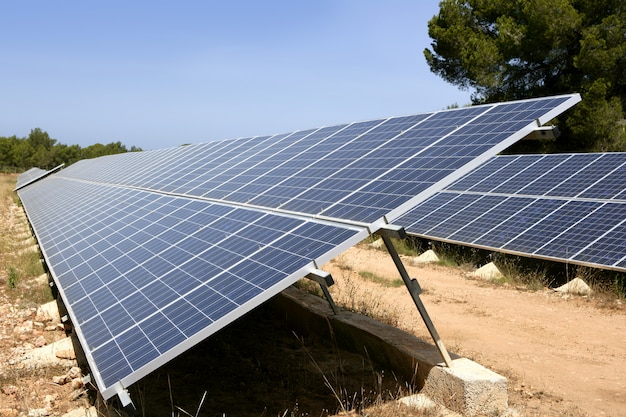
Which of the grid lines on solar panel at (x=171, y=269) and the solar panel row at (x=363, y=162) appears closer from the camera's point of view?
the grid lines on solar panel at (x=171, y=269)

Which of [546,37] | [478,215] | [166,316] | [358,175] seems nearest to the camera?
[166,316]

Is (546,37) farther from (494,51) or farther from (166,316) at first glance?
(166,316)

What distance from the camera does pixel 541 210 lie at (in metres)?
13.7

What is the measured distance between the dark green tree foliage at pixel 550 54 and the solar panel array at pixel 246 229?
17228 mm

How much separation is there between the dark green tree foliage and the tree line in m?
50.2

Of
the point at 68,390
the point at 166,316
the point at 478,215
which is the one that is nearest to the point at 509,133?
the point at 166,316

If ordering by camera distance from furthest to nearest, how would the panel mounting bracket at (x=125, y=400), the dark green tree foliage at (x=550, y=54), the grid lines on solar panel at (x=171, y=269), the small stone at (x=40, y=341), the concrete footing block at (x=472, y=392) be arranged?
1. the dark green tree foliage at (x=550, y=54)
2. the small stone at (x=40, y=341)
3. the concrete footing block at (x=472, y=392)
4. the grid lines on solar panel at (x=171, y=269)
5. the panel mounting bracket at (x=125, y=400)

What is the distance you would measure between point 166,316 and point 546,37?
946 inches

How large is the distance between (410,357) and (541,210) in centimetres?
813

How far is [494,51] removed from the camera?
26375 millimetres

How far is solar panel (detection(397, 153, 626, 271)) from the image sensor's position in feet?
38.7

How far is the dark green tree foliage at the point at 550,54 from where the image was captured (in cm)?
2419

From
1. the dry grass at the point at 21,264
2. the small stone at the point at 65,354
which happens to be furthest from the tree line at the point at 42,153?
the small stone at the point at 65,354

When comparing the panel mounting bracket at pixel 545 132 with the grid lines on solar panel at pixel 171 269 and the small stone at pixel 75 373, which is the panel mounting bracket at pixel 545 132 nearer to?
the grid lines on solar panel at pixel 171 269
